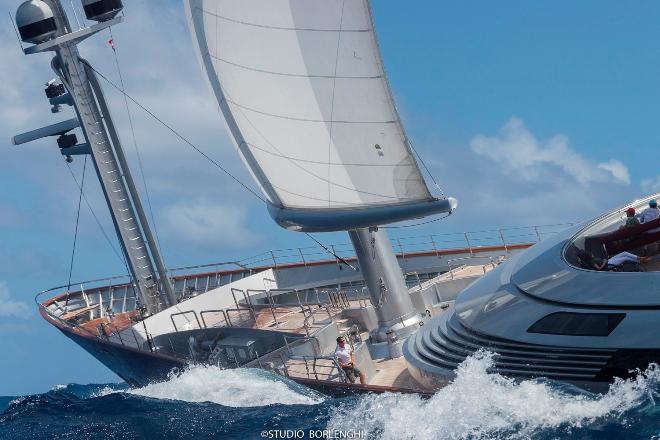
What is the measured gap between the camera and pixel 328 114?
602 inches

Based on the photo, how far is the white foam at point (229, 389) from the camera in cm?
1599

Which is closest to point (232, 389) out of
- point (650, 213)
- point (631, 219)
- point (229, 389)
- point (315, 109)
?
point (229, 389)

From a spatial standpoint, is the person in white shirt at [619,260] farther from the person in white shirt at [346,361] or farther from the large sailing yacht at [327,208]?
the person in white shirt at [346,361]

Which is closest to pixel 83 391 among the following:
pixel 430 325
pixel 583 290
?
pixel 430 325

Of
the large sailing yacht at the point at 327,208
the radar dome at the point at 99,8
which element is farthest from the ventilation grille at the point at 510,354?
the radar dome at the point at 99,8

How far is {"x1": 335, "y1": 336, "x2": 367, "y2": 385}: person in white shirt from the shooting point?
604 inches

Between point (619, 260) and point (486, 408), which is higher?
point (619, 260)

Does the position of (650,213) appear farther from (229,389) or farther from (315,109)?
(229,389)

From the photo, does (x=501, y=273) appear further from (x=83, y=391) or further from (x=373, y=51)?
(x=83, y=391)

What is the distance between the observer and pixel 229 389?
55.8 feet

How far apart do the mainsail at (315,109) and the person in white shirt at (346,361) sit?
1998 millimetres

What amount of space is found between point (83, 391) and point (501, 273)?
21247mm

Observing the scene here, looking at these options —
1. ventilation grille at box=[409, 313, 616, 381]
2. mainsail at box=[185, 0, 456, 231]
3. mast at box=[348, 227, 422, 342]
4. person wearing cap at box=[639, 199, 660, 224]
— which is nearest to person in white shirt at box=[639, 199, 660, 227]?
person wearing cap at box=[639, 199, 660, 224]

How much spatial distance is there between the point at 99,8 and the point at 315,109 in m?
10.1
